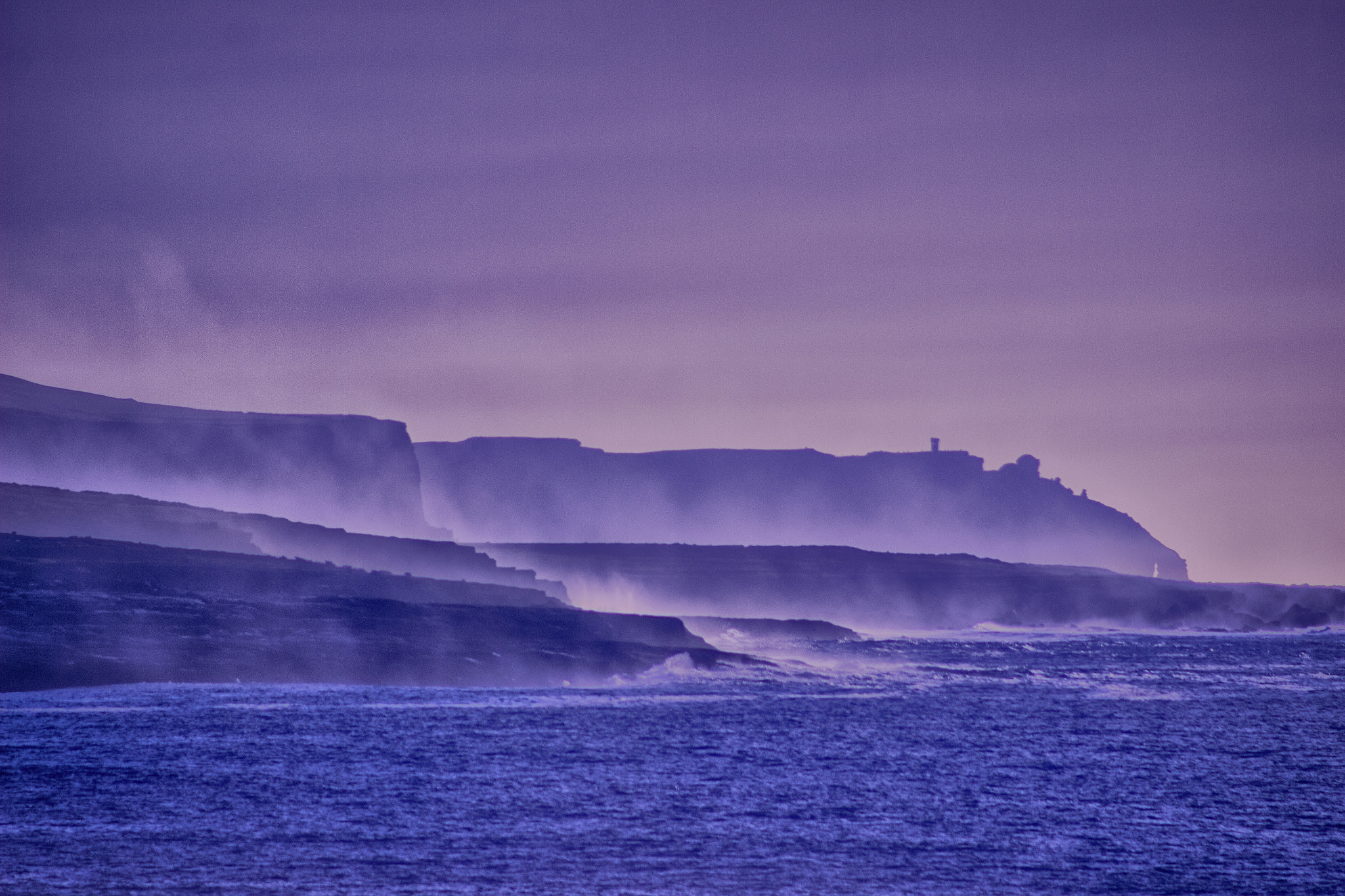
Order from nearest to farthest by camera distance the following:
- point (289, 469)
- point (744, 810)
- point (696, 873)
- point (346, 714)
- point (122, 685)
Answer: point (696, 873) → point (744, 810) → point (346, 714) → point (122, 685) → point (289, 469)

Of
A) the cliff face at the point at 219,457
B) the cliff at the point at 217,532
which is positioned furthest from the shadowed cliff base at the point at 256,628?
the cliff face at the point at 219,457

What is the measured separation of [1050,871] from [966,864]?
1720mm

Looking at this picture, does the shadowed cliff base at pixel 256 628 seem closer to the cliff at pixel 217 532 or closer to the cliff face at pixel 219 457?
the cliff at pixel 217 532

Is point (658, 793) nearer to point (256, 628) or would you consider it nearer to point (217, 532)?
point (256, 628)

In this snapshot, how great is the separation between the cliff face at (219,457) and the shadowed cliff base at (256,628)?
33754mm

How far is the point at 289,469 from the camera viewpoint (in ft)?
439

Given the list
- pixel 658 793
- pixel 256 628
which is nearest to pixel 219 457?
pixel 256 628

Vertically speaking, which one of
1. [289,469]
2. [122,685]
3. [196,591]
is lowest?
[122,685]

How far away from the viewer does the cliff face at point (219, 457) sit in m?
107

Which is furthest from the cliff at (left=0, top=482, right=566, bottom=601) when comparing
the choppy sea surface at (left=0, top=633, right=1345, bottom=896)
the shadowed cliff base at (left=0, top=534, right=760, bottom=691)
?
the choppy sea surface at (left=0, top=633, right=1345, bottom=896)

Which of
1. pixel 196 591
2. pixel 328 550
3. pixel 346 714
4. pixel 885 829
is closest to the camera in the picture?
pixel 885 829

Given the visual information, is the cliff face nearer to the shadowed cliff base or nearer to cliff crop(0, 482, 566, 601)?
cliff crop(0, 482, 566, 601)

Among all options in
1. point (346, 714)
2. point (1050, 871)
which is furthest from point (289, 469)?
point (1050, 871)

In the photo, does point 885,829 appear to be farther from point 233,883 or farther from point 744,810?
point 233,883
